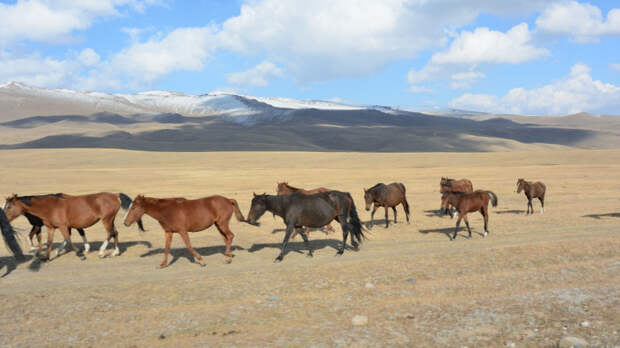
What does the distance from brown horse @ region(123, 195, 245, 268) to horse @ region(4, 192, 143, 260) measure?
1.76 m

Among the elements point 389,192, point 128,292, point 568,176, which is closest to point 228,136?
point 568,176

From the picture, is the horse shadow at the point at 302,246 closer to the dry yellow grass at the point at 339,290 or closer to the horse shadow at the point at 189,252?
the dry yellow grass at the point at 339,290

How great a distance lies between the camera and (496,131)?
7052 inches

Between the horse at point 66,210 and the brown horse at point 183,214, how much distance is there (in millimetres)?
1763

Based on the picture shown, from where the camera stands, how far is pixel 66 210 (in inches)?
512

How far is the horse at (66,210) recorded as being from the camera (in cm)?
1271

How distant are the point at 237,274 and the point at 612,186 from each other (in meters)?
31.4

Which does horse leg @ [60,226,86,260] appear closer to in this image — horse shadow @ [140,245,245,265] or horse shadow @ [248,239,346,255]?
horse shadow @ [140,245,245,265]

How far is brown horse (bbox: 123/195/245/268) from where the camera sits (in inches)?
476

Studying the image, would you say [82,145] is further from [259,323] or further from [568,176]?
[259,323]

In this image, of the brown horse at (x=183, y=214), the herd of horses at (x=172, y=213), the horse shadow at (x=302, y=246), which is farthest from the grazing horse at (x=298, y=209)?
the horse shadow at (x=302, y=246)

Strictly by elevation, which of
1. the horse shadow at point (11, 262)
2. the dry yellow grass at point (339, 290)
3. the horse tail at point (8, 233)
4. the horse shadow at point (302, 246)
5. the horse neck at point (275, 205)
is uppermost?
the horse neck at point (275, 205)

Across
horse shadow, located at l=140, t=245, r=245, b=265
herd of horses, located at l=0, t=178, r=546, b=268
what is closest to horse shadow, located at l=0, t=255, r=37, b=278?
herd of horses, located at l=0, t=178, r=546, b=268

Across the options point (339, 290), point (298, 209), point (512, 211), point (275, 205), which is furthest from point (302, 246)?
point (512, 211)
